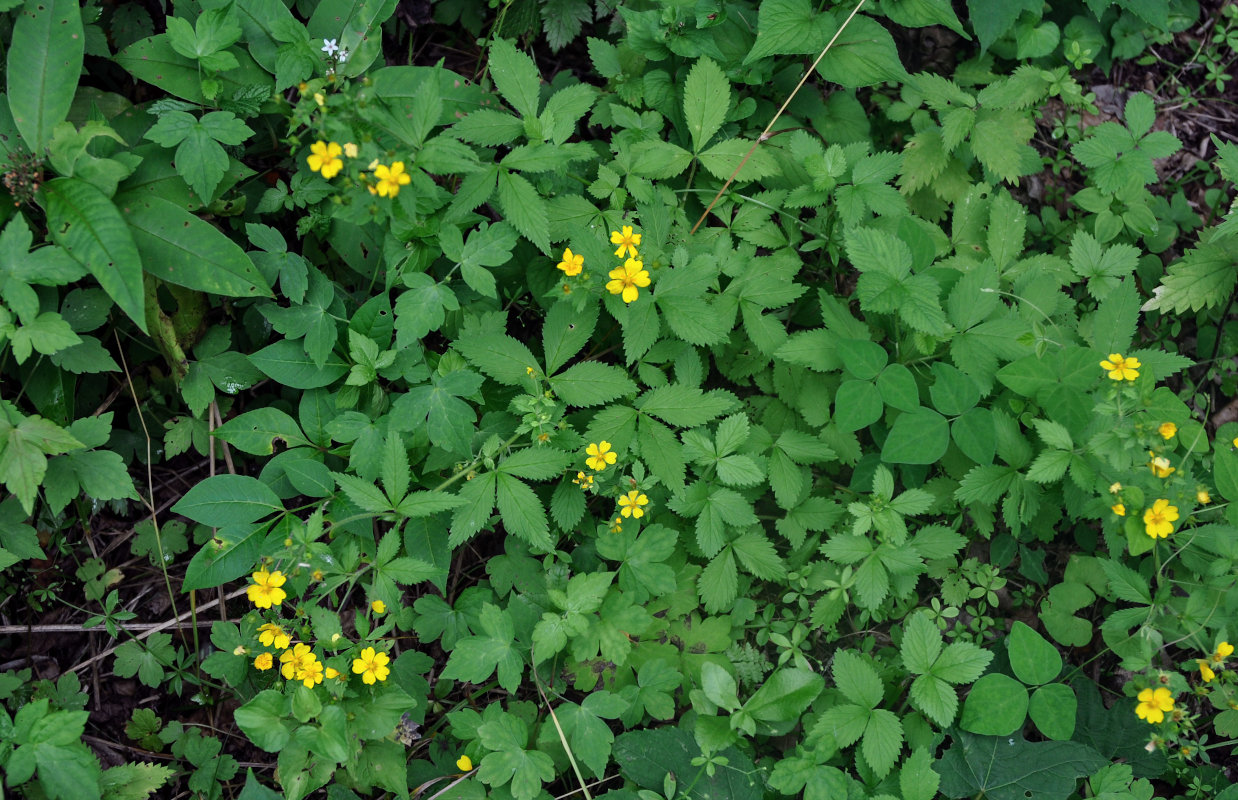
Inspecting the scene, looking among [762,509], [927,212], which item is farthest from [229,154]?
[927,212]

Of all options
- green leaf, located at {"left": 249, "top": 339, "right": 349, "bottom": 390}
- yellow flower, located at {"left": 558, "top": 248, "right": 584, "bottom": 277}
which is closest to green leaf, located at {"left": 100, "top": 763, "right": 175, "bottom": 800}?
green leaf, located at {"left": 249, "top": 339, "right": 349, "bottom": 390}

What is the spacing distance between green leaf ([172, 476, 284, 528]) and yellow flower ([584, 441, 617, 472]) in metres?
1.06

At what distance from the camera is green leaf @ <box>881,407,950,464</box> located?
2.81 metres

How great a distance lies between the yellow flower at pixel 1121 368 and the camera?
253 cm

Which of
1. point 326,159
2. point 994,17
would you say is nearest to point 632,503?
point 326,159

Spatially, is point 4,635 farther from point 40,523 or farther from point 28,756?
point 28,756

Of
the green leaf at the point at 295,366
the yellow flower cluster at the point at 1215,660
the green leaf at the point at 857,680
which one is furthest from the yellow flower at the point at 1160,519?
the green leaf at the point at 295,366

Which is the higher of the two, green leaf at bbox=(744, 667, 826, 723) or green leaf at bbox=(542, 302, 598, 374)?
green leaf at bbox=(542, 302, 598, 374)

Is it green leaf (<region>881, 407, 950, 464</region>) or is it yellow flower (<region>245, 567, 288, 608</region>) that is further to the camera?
green leaf (<region>881, 407, 950, 464</region>)

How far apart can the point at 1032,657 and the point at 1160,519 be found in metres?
0.68

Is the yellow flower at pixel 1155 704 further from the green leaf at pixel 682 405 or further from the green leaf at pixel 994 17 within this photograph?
the green leaf at pixel 994 17

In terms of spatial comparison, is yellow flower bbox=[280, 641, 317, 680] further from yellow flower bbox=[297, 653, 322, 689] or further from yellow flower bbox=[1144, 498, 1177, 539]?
yellow flower bbox=[1144, 498, 1177, 539]

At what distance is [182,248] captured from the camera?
105 inches

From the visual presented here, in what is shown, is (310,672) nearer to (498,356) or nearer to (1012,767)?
(498,356)
